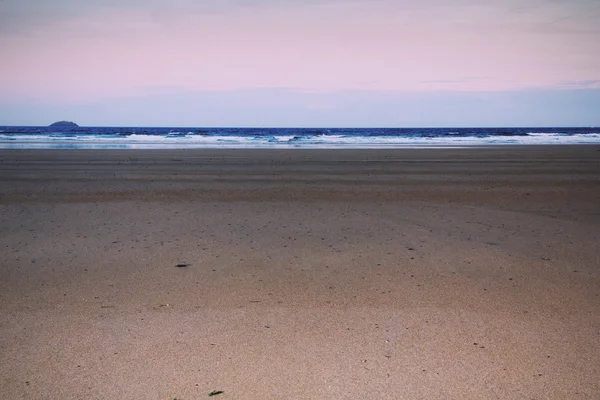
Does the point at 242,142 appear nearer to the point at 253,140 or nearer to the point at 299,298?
the point at 253,140

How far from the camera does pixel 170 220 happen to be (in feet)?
24.8

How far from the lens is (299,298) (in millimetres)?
4270

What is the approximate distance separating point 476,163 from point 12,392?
17.2 m

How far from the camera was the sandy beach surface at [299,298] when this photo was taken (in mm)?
2928

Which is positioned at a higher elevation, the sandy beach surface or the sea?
the sea

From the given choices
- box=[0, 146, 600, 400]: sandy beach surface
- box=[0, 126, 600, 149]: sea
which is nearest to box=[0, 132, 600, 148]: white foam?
box=[0, 126, 600, 149]: sea

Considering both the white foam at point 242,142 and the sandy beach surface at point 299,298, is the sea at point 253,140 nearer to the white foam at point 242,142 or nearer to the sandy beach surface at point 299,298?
the white foam at point 242,142

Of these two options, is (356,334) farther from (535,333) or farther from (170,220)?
(170,220)

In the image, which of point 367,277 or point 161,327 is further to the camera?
point 367,277

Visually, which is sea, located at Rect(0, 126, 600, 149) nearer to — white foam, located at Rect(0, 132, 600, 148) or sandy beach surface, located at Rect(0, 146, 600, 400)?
white foam, located at Rect(0, 132, 600, 148)

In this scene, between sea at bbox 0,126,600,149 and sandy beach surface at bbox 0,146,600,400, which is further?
sea at bbox 0,126,600,149

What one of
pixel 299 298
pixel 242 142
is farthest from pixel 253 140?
pixel 299 298

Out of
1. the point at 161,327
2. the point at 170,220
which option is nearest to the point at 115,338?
the point at 161,327

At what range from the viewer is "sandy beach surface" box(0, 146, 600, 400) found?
293 centimetres
